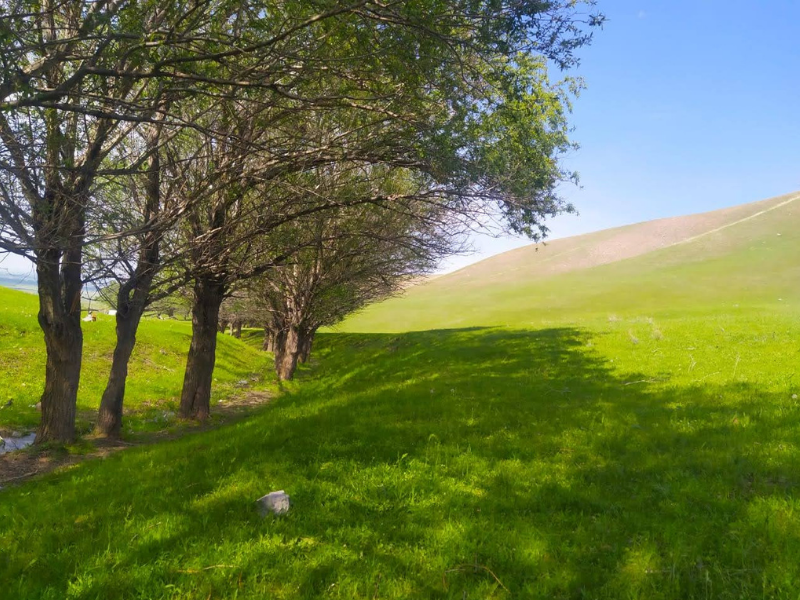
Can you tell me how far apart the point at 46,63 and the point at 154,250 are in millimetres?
7891

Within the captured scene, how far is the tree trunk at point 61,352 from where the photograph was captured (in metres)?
12.4

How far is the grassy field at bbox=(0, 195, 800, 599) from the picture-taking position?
4.71m

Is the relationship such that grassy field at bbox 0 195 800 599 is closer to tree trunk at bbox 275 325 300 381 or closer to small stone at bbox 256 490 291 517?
small stone at bbox 256 490 291 517

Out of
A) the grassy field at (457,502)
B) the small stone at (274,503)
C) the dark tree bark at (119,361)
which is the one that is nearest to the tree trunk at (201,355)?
the dark tree bark at (119,361)

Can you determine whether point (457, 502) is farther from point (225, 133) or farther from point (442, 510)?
point (225, 133)

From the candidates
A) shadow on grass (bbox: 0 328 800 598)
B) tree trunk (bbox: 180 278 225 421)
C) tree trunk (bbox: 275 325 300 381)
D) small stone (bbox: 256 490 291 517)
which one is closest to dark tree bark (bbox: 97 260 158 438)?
tree trunk (bbox: 180 278 225 421)

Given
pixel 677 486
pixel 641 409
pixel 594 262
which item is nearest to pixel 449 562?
pixel 677 486

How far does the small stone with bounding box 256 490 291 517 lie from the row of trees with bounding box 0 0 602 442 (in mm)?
5289

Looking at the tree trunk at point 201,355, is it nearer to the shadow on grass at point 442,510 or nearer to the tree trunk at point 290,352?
the shadow on grass at point 442,510

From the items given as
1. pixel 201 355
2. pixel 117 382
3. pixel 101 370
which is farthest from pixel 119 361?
pixel 101 370

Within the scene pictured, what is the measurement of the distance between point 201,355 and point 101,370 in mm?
11214

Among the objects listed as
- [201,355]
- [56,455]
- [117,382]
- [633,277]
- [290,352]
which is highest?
[633,277]

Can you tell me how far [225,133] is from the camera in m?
8.92

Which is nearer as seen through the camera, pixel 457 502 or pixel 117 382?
pixel 457 502
